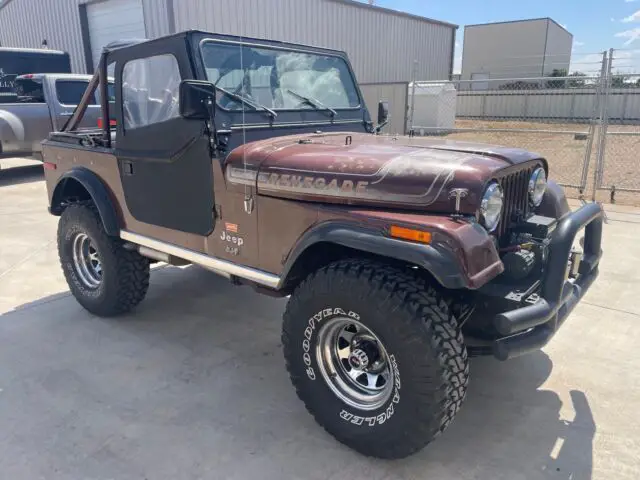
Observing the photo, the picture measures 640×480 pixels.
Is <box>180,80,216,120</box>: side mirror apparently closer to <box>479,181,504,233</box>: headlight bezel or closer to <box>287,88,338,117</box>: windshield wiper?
<box>287,88,338,117</box>: windshield wiper

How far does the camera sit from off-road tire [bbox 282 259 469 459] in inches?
82.7

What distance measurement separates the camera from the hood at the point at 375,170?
2186mm

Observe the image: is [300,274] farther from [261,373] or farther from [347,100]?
[347,100]

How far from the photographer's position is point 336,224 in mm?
2314

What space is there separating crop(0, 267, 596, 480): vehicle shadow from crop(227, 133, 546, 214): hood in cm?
118

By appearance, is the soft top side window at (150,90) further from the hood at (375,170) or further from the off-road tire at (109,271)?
the off-road tire at (109,271)

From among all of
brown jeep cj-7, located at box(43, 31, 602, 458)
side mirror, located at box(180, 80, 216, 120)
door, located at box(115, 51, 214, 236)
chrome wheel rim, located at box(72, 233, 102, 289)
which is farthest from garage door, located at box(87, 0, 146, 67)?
side mirror, located at box(180, 80, 216, 120)

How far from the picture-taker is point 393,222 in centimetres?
216

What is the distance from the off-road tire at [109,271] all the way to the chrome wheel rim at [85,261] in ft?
0.25

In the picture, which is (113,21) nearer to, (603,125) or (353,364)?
(603,125)

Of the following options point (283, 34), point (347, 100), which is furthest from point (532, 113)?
point (347, 100)

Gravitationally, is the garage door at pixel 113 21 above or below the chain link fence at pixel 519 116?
above

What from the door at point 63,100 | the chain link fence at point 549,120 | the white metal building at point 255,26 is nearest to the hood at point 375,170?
the chain link fence at point 549,120

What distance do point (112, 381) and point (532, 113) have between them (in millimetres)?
19077
